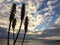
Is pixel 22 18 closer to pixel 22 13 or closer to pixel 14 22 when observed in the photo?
pixel 22 13

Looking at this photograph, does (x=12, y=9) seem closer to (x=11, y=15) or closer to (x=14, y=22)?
(x=11, y=15)

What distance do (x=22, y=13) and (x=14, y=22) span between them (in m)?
5.80

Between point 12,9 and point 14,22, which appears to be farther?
point 14,22

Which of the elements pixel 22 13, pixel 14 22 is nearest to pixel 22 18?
pixel 22 13

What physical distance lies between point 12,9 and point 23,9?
6.56 feet

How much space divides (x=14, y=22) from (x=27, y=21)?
407 cm

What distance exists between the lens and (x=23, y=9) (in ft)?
141

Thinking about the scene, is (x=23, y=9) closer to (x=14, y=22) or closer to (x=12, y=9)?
(x=12, y=9)

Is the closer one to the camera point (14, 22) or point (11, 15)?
point (11, 15)

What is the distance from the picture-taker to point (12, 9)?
43.5m

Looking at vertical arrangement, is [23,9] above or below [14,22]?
above

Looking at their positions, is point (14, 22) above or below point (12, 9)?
below

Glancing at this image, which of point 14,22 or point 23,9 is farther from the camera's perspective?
point 14,22

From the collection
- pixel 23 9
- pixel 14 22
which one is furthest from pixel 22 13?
pixel 14 22
